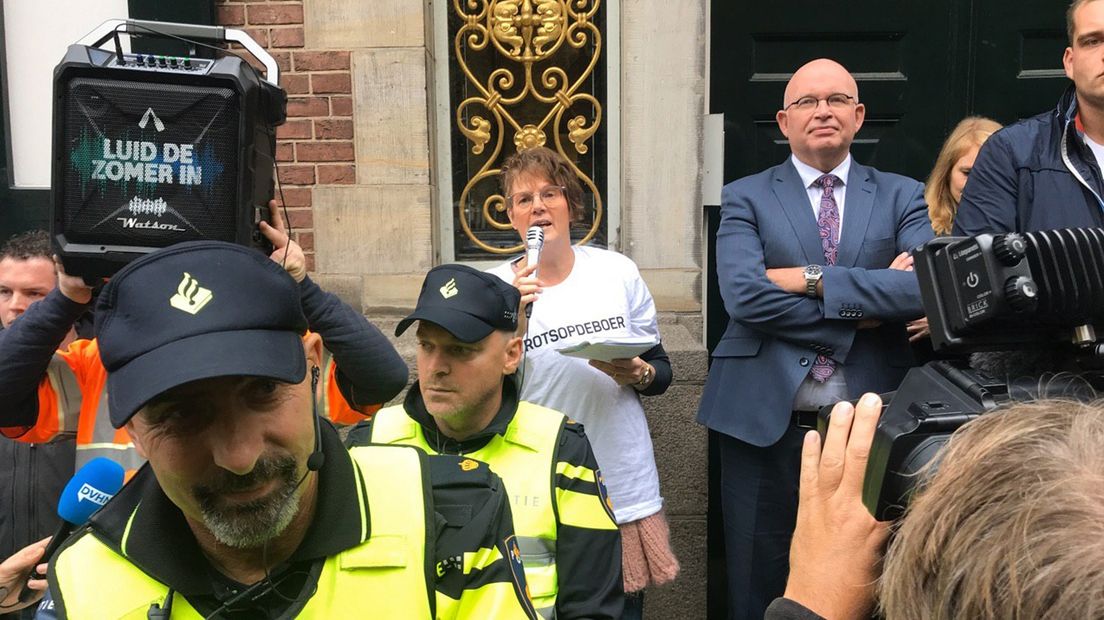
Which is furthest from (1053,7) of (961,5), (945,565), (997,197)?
(945,565)

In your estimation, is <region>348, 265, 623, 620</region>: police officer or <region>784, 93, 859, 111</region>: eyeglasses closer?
<region>348, 265, 623, 620</region>: police officer

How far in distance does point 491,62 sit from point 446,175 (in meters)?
0.57

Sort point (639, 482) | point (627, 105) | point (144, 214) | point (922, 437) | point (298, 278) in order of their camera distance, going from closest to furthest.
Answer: point (922, 437), point (144, 214), point (298, 278), point (639, 482), point (627, 105)

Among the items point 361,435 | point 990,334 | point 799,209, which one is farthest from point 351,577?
point 799,209

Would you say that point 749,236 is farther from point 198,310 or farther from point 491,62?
point 198,310

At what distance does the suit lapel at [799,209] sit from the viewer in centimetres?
313

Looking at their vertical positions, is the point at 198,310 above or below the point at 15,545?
above

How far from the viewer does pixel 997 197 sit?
2.80 metres

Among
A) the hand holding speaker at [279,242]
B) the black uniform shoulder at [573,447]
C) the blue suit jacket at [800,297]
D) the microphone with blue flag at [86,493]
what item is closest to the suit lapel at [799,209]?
the blue suit jacket at [800,297]

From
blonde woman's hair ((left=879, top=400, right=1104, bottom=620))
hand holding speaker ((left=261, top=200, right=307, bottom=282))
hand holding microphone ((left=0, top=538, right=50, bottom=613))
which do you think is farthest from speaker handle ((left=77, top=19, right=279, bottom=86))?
blonde woman's hair ((left=879, top=400, right=1104, bottom=620))

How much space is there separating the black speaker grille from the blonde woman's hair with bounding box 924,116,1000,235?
284 centimetres

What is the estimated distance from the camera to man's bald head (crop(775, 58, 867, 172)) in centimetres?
316

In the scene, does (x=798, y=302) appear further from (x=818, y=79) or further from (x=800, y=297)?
(x=818, y=79)

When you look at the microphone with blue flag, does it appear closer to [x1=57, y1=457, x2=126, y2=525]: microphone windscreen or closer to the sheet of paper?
[x1=57, y1=457, x2=126, y2=525]: microphone windscreen
